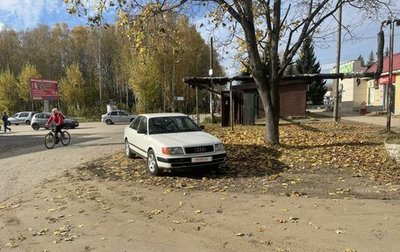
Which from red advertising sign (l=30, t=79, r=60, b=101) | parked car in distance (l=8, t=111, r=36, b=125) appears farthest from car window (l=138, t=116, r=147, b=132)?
red advertising sign (l=30, t=79, r=60, b=101)

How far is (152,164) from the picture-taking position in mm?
9930

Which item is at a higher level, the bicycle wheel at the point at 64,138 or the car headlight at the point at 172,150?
the car headlight at the point at 172,150

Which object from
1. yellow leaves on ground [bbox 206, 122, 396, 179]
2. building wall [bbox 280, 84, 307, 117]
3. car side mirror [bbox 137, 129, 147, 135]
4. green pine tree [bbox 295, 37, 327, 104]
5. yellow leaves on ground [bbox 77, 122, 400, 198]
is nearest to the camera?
yellow leaves on ground [bbox 77, 122, 400, 198]

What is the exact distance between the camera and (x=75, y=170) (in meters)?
11.3

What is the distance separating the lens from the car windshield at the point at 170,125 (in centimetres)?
1079

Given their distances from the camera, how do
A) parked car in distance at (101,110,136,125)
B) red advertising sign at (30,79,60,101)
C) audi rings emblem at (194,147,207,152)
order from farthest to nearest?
red advertising sign at (30,79,60,101) → parked car in distance at (101,110,136,125) → audi rings emblem at (194,147,207,152)

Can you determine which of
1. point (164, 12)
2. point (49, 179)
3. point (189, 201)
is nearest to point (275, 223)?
point (189, 201)

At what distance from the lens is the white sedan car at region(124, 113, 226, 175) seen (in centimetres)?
939

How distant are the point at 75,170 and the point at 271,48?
6.97 meters

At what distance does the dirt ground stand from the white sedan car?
14.3 inches

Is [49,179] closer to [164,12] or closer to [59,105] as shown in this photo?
[164,12]

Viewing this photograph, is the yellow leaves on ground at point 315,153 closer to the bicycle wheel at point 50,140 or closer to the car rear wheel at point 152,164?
the car rear wheel at point 152,164

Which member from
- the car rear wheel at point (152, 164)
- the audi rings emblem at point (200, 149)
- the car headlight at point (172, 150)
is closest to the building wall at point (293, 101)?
the car rear wheel at point (152, 164)

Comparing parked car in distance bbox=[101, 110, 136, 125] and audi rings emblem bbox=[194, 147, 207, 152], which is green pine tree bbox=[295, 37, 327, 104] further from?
audi rings emblem bbox=[194, 147, 207, 152]
